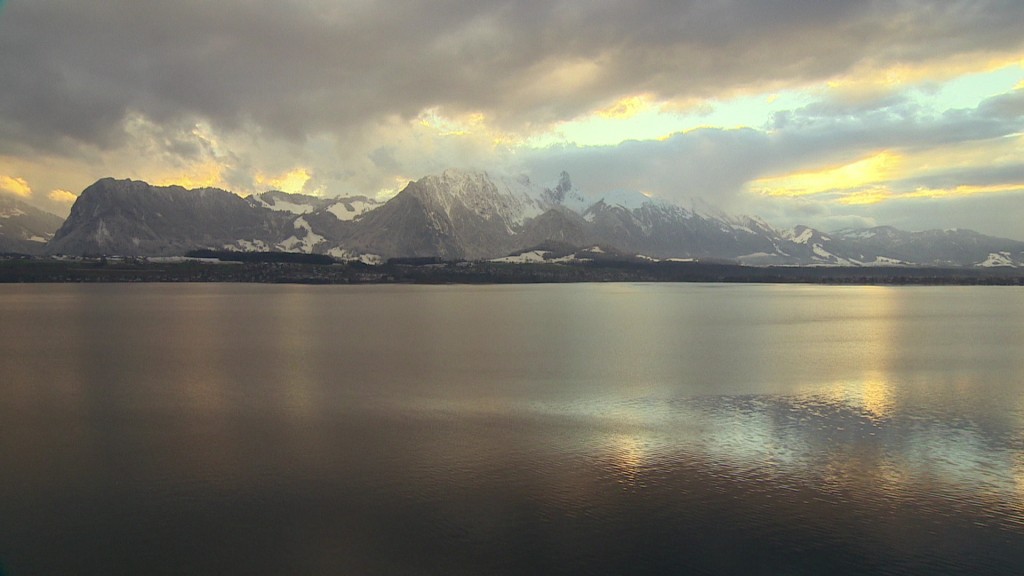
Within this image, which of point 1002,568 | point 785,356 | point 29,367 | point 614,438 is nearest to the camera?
point 1002,568

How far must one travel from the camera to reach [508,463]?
87.7 ft

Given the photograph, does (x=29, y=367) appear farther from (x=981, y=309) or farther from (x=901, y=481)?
(x=981, y=309)

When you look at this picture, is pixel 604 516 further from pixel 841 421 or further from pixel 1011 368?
pixel 1011 368

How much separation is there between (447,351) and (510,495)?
3682 centimetres

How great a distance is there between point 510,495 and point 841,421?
19.7 m

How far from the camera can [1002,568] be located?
18625 mm

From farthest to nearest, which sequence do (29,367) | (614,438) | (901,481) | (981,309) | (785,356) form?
(981,309) → (785,356) → (29,367) → (614,438) → (901,481)

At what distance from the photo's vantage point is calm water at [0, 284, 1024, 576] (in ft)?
64.1

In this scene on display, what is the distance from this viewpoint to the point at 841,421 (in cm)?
3431

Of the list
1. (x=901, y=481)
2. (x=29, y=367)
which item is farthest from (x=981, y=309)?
(x=29, y=367)

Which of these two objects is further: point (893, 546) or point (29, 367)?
point (29, 367)

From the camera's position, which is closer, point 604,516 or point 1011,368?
point 604,516

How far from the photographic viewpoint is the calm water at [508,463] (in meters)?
19.5

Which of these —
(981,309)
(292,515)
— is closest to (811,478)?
(292,515)
